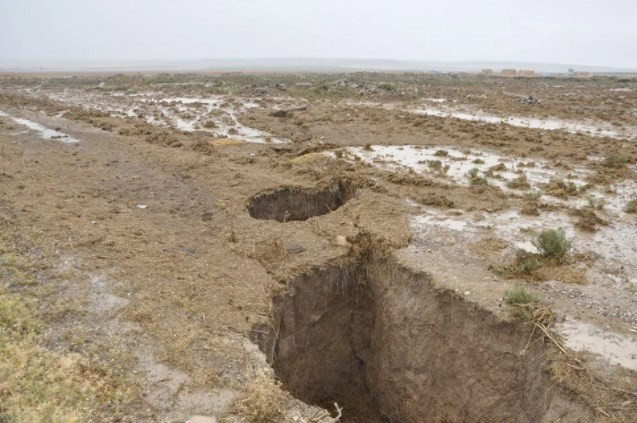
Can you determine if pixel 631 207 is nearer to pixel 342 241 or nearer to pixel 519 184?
pixel 519 184

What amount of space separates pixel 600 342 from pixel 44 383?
6925 millimetres

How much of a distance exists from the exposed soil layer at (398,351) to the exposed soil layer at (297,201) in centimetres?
315

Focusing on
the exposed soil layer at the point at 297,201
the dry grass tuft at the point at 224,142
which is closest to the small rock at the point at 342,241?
the exposed soil layer at the point at 297,201

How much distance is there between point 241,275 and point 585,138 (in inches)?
738

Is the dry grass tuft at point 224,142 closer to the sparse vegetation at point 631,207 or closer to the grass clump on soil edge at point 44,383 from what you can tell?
the grass clump on soil edge at point 44,383

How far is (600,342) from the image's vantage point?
6.63 metres

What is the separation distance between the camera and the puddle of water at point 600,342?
6316mm

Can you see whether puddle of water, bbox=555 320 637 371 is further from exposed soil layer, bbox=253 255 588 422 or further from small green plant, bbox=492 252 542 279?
small green plant, bbox=492 252 542 279

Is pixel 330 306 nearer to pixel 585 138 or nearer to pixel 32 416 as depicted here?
pixel 32 416

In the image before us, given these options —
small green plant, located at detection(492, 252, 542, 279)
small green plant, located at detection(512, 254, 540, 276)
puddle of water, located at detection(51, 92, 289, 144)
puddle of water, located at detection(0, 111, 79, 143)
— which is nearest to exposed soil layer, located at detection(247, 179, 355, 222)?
small green plant, located at detection(492, 252, 542, 279)

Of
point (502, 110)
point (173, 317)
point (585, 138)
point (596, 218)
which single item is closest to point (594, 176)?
point (596, 218)

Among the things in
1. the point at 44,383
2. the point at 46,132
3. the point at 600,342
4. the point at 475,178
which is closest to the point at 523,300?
the point at 600,342

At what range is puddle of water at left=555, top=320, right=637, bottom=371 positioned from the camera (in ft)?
20.7

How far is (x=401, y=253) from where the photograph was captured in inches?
370
